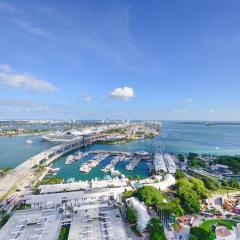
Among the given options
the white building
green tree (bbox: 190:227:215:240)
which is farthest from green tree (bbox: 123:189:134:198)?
green tree (bbox: 190:227:215:240)

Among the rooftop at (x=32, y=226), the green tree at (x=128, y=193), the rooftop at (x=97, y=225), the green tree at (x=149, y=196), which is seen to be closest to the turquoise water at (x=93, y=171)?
the green tree at (x=128, y=193)

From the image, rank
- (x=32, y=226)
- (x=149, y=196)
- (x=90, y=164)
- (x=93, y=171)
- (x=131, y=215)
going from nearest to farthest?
1. (x=32, y=226)
2. (x=131, y=215)
3. (x=149, y=196)
4. (x=93, y=171)
5. (x=90, y=164)

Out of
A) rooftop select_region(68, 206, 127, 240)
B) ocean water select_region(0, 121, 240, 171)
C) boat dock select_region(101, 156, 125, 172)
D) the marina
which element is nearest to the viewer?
rooftop select_region(68, 206, 127, 240)

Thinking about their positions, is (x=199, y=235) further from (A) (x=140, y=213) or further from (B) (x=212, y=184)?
(B) (x=212, y=184)

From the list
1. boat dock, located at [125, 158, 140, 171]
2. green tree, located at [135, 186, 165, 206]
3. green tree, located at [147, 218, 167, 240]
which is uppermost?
green tree, located at [135, 186, 165, 206]

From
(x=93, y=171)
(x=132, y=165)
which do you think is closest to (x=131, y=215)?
(x=93, y=171)

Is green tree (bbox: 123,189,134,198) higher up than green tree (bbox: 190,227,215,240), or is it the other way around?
green tree (bbox: 123,189,134,198)

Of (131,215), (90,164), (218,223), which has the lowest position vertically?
(218,223)

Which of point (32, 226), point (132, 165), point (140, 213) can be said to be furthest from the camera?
point (132, 165)

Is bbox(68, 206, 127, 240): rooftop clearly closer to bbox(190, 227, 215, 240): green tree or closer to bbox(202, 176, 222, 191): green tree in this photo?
bbox(190, 227, 215, 240): green tree

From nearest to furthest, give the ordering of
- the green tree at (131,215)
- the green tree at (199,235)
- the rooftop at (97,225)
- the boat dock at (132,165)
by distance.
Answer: the green tree at (199,235) < the rooftop at (97,225) < the green tree at (131,215) < the boat dock at (132,165)

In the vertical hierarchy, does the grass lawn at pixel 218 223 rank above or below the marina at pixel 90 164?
below

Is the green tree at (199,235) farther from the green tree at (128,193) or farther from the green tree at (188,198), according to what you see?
the green tree at (128,193)
